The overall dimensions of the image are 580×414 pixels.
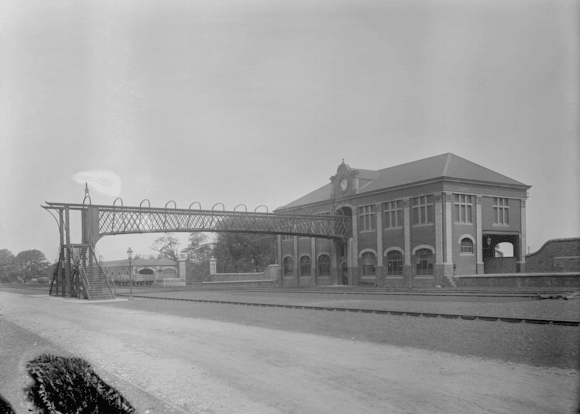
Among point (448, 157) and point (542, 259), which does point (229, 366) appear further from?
point (448, 157)

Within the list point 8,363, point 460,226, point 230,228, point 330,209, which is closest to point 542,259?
point 460,226

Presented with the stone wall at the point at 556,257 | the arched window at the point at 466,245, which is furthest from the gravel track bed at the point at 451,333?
the arched window at the point at 466,245

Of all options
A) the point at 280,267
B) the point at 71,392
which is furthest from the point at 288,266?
the point at 71,392

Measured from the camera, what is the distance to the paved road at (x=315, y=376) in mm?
6473

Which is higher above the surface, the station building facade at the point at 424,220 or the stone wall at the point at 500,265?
the station building facade at the point at 424,220

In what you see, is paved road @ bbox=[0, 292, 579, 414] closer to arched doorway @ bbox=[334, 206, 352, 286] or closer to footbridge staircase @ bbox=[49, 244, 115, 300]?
footbridge staircase @ bbox=[49, 244, 115, 300]

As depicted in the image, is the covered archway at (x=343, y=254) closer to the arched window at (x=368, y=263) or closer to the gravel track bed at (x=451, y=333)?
the arched window at (x=368, y=263)

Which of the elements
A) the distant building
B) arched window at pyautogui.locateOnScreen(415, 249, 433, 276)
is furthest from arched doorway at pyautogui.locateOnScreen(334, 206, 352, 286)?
the distant building

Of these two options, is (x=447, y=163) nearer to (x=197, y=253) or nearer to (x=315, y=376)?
(x=315, y=376)

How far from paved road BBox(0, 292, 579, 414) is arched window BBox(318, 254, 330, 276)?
40.8 m

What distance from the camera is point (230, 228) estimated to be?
1855 inches

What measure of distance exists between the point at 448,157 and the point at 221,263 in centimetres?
5363

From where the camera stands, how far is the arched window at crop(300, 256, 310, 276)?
56531mm

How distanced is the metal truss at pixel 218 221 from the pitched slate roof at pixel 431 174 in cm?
484
